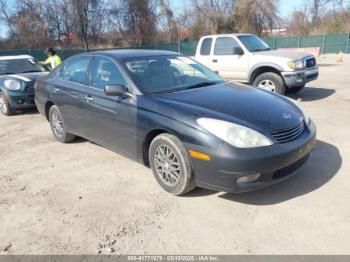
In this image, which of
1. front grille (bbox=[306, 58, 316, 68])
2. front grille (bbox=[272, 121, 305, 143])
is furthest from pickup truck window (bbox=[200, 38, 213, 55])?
front grille (bbox=[272, 121, 305, 143])

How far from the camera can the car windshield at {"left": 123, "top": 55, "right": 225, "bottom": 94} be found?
4454 mm

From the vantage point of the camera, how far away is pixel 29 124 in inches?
320

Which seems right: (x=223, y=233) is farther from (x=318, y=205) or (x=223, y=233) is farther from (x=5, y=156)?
(x=5, y=156)

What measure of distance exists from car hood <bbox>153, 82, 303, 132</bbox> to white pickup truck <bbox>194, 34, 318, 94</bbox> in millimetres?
4522

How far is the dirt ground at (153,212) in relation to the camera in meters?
3.17

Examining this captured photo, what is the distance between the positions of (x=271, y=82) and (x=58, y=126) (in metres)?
5.48

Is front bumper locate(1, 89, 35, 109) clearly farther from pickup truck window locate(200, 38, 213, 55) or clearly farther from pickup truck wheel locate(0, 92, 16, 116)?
pickup truck window locate(200, 38, 213, 55)

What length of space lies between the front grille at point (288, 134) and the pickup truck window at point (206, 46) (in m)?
6.81

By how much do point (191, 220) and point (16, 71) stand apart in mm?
8141

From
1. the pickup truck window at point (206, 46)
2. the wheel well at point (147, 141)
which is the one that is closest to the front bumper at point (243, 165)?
the wheel well at point (147, 141)

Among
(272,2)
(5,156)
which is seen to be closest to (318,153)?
(5,156)

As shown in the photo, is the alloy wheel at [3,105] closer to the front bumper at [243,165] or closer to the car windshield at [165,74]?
the car windshield at [165,74]

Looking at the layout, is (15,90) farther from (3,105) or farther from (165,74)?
(165,74)

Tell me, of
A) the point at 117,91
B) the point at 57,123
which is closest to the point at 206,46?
the point at 57,123
